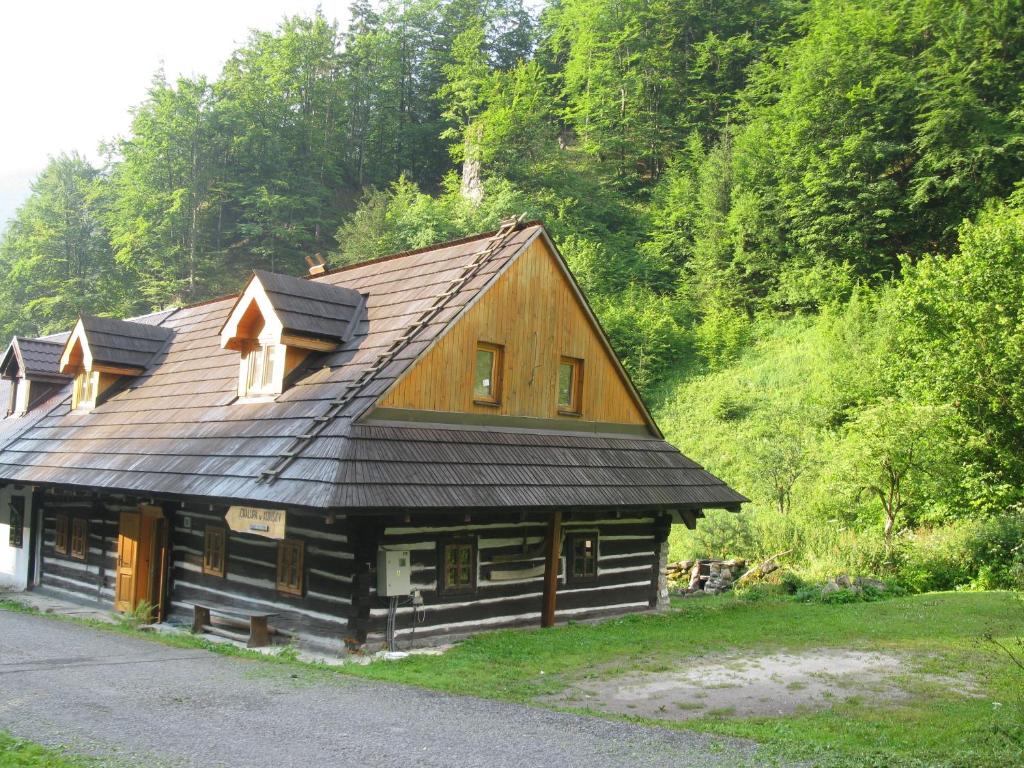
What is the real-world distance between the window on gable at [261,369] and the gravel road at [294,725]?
16.6 ft

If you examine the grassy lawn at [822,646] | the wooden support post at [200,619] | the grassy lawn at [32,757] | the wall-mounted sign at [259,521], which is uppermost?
the wall-mounted sign at [259,521]

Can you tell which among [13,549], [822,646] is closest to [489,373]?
[822,646]

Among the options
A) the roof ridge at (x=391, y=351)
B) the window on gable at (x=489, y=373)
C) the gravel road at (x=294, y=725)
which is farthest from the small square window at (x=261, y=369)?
the gravel road at (x=294, y=725)

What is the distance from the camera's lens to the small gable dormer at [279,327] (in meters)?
12.9

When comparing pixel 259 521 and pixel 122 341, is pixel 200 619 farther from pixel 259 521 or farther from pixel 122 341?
pixel 122 341

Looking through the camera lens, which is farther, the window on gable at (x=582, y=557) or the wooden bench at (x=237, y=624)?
the window on gable at (x=582, y=557)

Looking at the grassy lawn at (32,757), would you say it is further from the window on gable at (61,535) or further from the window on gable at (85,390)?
the window on gable at (85,390)

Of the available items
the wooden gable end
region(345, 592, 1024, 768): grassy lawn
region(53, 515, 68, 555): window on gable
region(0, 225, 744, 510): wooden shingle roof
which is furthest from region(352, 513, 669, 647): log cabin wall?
region(53, 515, 68, 555): window on gable

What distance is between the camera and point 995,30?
3219cm

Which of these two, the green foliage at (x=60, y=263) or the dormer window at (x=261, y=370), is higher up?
the green foliage at (x=60, y=263)

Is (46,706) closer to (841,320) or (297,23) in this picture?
(841,320)

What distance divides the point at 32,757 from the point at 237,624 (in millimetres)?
6488

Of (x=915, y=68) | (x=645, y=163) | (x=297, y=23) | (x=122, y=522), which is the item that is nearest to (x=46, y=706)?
(x=122, y=522)

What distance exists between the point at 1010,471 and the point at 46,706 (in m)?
20.4
